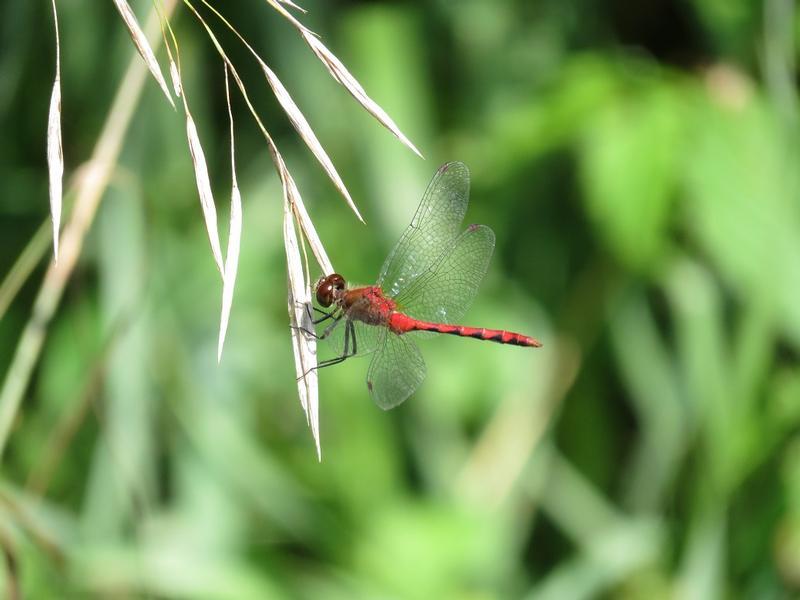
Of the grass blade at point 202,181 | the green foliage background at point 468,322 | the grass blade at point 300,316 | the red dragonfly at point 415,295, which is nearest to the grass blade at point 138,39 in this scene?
the grass blade at point 202,181

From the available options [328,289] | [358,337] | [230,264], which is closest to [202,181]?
[230,264]

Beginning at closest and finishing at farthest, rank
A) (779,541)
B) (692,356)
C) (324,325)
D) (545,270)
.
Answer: (324,325) < (779,541) < (692,356) < (545,270)

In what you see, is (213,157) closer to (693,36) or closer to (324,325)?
(324,325)

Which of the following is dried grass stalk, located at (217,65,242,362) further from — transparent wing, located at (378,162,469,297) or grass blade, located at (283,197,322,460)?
transparent wing, located at (378,162,469,297)

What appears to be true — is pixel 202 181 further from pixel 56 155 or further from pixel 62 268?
pixel 62 268

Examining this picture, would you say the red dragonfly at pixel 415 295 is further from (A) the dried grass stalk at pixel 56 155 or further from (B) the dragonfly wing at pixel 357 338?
(A) the dried grass stalk at pixel 56 155

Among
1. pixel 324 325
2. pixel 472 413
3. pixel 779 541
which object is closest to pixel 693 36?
pixel 472 413
